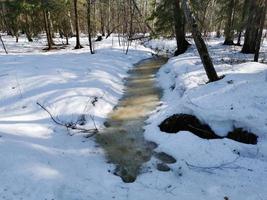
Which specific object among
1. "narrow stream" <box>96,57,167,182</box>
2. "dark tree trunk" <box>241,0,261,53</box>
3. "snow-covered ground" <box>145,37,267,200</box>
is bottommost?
"narrow stream" <box>96,57,167,182</box>

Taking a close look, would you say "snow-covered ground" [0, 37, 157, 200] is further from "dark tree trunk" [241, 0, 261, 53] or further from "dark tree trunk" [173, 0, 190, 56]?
"dark tree trunk" [241, 0, 261, 53]

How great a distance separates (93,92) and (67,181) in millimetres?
6122

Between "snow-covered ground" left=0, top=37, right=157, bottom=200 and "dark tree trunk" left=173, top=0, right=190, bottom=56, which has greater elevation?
"dark tree trunk" left=173, top=0, right=190, bottom=56

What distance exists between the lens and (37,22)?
36.3 metres

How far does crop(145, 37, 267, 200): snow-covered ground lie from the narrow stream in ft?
1.49

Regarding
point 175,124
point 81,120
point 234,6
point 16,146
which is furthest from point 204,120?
point 234,6

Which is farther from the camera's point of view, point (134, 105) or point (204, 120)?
point (134, 105)

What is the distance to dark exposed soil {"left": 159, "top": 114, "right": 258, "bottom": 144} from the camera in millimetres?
7066

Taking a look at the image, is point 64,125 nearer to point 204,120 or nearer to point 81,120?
point 81,120

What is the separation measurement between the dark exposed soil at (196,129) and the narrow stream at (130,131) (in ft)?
2.52

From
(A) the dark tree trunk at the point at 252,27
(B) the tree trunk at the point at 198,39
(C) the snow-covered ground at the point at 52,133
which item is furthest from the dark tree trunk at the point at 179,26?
(B) the tree trunk at the point at 198,39

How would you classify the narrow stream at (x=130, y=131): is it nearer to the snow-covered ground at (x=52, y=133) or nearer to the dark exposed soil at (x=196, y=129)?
the snow-covered ground at (x=52, y=133)

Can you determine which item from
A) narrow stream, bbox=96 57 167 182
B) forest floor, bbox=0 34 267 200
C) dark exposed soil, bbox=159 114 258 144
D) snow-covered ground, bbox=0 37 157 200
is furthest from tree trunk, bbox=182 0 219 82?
snow-covered ground, bbox=0 37 157 200

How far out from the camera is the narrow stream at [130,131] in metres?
7.00
